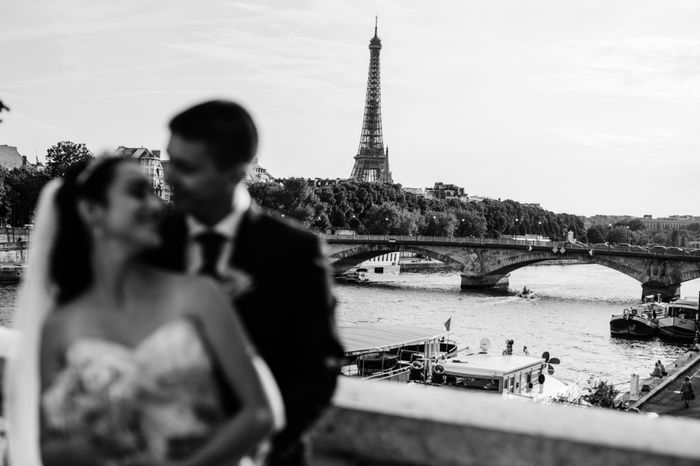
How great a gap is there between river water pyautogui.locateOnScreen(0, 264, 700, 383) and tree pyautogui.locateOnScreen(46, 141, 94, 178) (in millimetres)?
13144

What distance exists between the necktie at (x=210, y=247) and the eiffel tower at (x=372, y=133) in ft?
277

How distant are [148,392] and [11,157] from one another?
218ft

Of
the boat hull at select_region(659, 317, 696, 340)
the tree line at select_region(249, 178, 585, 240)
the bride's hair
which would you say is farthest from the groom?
the tree line at select_region(249, 178, 585, 240)

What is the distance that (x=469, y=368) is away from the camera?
601 inches

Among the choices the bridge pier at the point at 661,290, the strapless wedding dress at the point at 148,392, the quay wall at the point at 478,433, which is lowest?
the bridge pier at the point at 661,290

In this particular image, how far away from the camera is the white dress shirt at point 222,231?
147 centimetres

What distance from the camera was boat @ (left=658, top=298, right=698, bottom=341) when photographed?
2894 cm

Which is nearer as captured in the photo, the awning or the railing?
the awning

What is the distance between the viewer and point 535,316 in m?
31.8

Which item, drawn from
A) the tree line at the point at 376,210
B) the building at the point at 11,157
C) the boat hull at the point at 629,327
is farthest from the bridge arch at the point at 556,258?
the building at the point at 11,157

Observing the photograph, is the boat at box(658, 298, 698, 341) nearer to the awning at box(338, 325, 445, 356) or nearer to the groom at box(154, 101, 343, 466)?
the awning at box(338, 325, 445, 356)

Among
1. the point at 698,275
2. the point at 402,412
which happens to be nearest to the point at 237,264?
the point at 402,412

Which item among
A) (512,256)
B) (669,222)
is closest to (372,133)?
(512,256)

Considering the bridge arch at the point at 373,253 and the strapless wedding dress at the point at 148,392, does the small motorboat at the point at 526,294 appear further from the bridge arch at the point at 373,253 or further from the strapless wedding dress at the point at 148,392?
the strapless wedding dress at the point at 148,392
